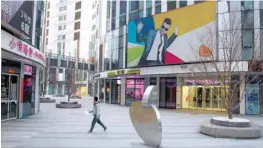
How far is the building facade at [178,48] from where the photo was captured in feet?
87.3

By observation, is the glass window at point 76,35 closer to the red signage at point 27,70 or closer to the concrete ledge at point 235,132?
the red signage at point 27,70

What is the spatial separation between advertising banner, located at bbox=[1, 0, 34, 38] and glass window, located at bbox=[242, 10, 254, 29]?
62.7 ft

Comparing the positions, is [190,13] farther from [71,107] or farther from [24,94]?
[24,94]

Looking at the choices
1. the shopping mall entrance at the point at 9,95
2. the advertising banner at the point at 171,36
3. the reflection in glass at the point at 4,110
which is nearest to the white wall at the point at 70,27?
the advertising banner at the point at 171,36

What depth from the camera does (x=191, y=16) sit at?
29.3 m

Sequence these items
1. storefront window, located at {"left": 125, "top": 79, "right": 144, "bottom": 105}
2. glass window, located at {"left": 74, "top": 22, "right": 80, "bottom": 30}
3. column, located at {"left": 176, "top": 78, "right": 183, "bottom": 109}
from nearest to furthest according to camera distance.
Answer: column, located at {"left": 176, "top": 78, "right": 183, "bottom": 109} → storefront window, located at {"left": 125, "top": 79, "right": 144, "bottom": 105} → glass window, located at {"left": 74, "top": 22, "right": 80, "bottom": 30}

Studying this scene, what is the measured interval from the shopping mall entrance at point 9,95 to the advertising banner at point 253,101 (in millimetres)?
19648

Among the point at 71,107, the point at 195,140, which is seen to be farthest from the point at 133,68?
the point at 195,140

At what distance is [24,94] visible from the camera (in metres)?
19.9

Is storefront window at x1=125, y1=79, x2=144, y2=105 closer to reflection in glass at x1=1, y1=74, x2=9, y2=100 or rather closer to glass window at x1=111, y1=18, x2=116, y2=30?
glass window at x1=111, y1=18, x2=116, y2=30

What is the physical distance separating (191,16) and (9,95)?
18921 millimetres

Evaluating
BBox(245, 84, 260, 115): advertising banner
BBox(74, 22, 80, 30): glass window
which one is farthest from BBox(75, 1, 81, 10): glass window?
BBox(245, 84, 260, 115): advertising banner

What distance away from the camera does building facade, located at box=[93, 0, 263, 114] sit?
26.6 m

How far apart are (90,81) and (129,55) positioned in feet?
155
